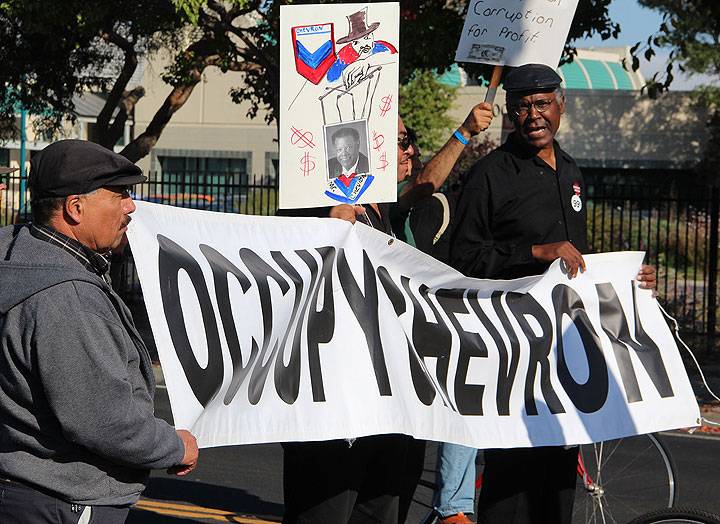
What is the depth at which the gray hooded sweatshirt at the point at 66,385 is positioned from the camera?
2.82m

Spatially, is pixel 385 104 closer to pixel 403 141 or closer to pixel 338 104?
pixel 338 104

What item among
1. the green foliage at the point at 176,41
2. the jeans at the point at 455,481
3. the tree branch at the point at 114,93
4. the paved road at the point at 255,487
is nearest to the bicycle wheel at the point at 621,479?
the paved road at the point at 255,487

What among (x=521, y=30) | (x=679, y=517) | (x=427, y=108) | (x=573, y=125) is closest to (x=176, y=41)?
(x=521, y=30)

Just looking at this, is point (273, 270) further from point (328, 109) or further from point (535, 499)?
point (535, 499)

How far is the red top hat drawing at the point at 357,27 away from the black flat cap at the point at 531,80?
21.2 inches

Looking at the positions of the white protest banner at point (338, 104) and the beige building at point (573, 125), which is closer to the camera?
the white protest banner at point (338, 104)

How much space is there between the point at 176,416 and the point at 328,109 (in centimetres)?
130

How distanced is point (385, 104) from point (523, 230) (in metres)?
0.70

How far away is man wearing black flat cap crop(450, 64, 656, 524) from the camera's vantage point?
4.46 metres

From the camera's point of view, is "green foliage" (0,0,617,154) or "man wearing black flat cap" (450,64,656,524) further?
"green foliage" (0,0,617,154)

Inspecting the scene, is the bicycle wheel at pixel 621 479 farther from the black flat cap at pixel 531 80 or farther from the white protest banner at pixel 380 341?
the black flat cap at pixel 531 80

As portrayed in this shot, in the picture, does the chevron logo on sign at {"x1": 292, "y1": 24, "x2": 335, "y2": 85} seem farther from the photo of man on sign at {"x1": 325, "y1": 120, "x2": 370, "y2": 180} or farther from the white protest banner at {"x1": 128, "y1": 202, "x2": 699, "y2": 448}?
the white protest banner at {"x1": 128, "y1": 202, "x2": 699, "y2": 448}

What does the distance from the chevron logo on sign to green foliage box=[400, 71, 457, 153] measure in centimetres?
3469

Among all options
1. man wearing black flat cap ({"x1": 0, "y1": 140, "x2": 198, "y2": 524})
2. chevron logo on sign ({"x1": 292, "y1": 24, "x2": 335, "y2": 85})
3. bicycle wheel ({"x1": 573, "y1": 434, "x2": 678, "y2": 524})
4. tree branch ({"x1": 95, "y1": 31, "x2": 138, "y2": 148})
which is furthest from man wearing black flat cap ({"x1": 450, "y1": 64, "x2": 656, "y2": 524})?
tree branch ({"x1": 95, "y1": 31, "x2": 138, "y2": 148})
